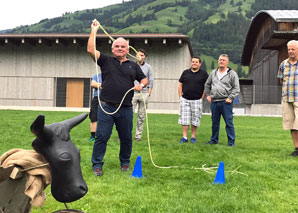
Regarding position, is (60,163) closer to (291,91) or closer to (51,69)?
(291,91)

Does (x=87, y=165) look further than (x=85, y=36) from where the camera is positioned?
No

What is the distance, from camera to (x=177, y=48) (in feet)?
78.2

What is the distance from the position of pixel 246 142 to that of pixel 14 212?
22.4ft

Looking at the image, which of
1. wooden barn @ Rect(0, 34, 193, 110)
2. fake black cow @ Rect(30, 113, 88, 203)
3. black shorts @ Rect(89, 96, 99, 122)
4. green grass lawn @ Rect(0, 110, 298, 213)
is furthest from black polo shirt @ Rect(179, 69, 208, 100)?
wooden barn @ Rect(0, 34, 193, 110)

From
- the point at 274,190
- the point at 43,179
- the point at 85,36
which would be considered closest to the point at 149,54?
the point at 85,36

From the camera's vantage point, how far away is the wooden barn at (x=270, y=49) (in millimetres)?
22183

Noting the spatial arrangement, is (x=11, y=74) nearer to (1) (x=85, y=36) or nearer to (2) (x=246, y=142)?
(1) (x=85, y=36)

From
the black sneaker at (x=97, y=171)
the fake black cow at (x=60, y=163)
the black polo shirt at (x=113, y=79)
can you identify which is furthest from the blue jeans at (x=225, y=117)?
the fake black cow at (x=60, y=163)

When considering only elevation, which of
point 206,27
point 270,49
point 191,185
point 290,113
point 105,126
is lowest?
point 191,185

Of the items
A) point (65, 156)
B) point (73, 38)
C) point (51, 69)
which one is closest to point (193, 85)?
point (65, 156)

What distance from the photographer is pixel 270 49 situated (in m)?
27.3

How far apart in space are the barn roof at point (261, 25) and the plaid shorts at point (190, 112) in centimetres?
1708

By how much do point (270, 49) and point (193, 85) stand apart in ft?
74.0

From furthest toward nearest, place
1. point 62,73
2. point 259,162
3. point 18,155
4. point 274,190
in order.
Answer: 1. point 62,73
2. point 259,162
3. point 274,190
4. point 18,155
